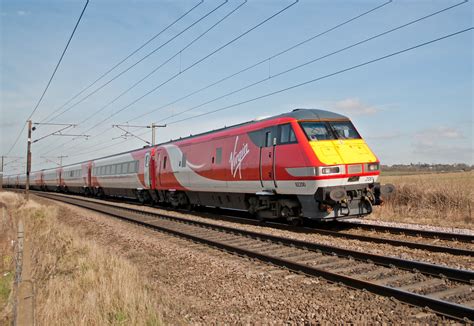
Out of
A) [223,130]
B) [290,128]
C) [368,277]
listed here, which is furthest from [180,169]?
[368,277]

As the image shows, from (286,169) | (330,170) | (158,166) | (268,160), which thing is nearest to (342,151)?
(330,170)

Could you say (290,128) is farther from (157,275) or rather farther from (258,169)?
(157,275)

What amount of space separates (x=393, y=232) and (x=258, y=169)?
4.32 metres

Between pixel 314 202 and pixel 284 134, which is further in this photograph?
pixel 284 134

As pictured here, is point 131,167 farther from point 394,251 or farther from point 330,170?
point 394,251

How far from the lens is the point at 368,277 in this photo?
20.8 feet

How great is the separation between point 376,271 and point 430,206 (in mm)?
9905

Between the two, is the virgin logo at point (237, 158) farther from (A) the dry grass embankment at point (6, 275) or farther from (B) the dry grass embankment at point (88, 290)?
(A) the dry grass embankment at point (6, 275)

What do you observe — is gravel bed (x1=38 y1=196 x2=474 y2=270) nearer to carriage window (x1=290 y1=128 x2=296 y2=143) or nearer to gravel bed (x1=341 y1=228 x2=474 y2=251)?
gravel bed (x1=341 y1=228 x2=474 y2=251)

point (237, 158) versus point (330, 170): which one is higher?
point (237, 158)

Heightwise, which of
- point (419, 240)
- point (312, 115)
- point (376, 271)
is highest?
point (312, 115)

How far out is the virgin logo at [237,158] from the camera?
44.5ft

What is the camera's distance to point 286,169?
11.5 metres

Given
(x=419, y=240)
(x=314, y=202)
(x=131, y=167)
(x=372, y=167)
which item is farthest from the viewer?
(x=131, y=167)
